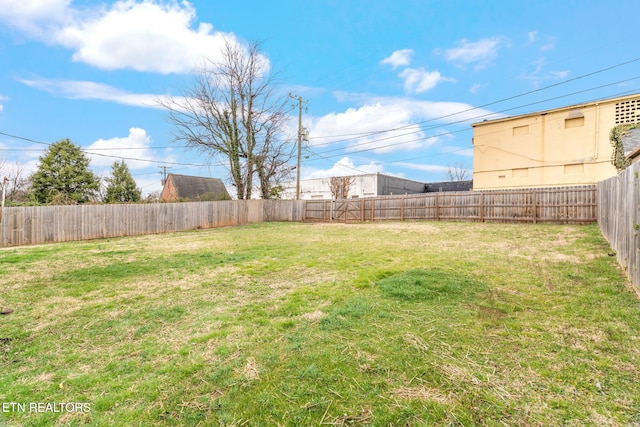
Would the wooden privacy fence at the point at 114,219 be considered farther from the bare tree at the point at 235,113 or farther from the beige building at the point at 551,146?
the beige building at the point at 551,146

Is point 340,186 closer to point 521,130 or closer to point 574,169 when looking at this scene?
point 521,130

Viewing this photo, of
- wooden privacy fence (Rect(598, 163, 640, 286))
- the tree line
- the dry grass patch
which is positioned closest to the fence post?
wooden privacy fence (Rect(598, 163, 640, 286))

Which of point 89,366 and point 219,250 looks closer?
point 89,366

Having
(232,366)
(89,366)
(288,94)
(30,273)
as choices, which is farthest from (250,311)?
(288,94)

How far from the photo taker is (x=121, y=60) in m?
11.3

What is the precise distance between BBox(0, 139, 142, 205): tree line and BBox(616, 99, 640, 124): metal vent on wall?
99.2 ft

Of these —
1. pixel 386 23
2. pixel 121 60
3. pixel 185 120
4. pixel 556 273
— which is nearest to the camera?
pixel 556 273

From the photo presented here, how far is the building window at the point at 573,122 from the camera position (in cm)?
1546

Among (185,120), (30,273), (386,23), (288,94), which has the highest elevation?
(386,23)

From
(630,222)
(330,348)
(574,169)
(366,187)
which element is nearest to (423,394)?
(330,348)

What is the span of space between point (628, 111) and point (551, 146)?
329 centimetres

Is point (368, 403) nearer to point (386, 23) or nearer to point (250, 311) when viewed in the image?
point (250, 311)

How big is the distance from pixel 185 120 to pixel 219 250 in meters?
13.7

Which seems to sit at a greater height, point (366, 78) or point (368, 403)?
point (366, 78)
